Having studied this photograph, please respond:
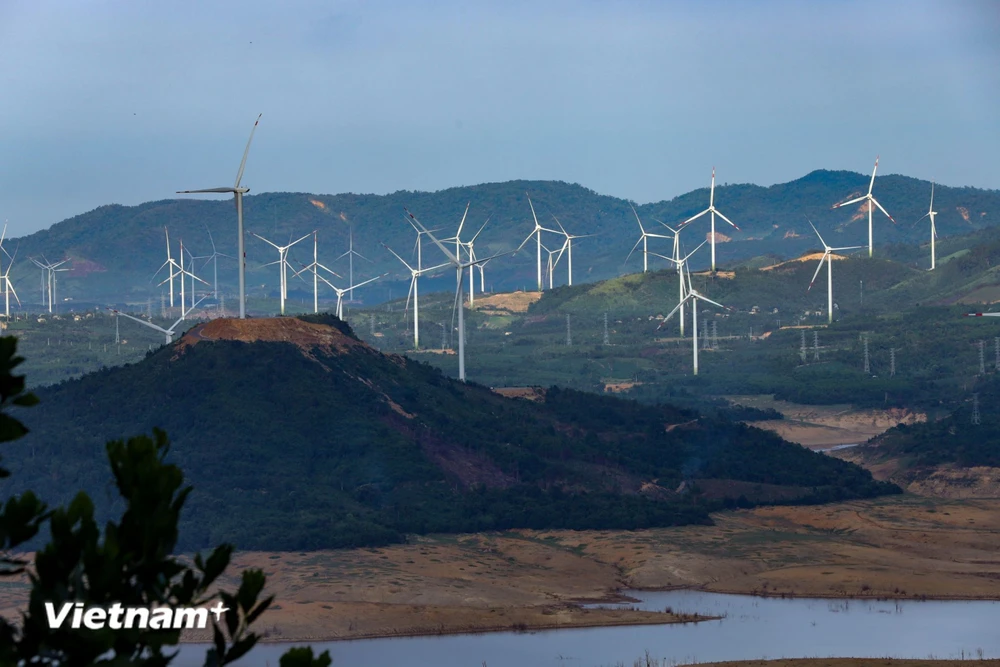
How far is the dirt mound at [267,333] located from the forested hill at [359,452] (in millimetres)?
160

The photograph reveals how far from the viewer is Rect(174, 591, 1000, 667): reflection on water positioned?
5884 cm

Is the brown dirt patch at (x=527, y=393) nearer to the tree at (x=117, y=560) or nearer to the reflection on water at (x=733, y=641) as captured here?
the reflection on water at (x=733, y=641)

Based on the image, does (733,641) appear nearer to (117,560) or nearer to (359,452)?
(359,452)

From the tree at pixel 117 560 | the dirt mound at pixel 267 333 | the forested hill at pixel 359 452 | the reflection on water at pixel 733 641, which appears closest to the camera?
the tree at pixel 117 560

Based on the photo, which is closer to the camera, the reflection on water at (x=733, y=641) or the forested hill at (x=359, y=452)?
the reflection on water at (x=733, y=641)

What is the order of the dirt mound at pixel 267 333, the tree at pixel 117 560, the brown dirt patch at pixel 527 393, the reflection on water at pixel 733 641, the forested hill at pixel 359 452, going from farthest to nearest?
the brown dirt patch at pixel 527 393 < the dirt mound at pixel 267 333 < the forested hill at pixel 359 452 < the reflection on water at pixel 733 641 < the tree at pixel 117 560

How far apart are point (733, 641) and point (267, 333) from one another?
57893mm

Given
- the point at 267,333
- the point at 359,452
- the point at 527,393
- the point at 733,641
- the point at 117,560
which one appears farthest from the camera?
the point at 527,393

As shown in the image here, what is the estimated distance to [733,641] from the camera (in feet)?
205

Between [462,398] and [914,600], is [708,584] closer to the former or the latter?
[914,600]

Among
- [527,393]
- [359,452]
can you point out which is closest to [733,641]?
[359,452]

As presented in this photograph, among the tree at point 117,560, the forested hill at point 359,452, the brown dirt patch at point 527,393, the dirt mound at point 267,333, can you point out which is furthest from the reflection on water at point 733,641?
the brown dirt patch at point 527,393

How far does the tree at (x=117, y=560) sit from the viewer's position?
52.3 feet

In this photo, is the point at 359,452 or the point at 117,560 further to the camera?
the point at 359,452
